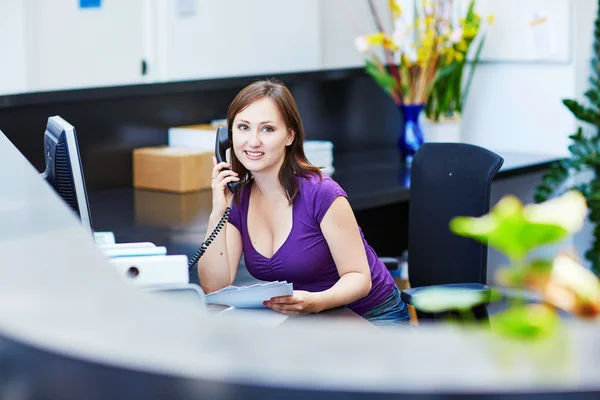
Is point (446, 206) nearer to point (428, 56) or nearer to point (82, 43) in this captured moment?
point (428, 56)

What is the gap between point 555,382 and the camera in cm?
63

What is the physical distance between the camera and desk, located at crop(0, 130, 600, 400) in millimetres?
637

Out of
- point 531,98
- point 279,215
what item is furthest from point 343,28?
point 279,215

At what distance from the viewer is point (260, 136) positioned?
7.58 feet

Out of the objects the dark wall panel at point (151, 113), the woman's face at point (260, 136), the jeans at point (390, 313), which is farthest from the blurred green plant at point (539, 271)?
the dark wall panel at point (151, 113)

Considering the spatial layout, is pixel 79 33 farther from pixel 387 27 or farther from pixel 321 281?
pixel 321 281

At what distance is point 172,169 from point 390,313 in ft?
3.87

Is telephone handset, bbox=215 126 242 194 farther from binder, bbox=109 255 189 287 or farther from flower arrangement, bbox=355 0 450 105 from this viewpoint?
flower arrangement, bbox=355 0 450 105

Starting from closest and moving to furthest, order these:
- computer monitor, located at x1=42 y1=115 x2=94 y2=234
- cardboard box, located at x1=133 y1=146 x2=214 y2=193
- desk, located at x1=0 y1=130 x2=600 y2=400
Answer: desk, located at x1=0 y1=130 x2=600 y2=400 → computer monitor, located at x1=42 y1=115 x2=94 y2=234 → cardboard box, located at x1=133 y1=146 x2=214 y2=193

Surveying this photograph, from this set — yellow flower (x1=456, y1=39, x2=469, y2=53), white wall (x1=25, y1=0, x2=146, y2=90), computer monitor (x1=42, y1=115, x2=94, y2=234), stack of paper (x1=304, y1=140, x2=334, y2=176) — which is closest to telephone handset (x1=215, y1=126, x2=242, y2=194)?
computer monitor (x1=42, y1=115, x2=94, y2=234)

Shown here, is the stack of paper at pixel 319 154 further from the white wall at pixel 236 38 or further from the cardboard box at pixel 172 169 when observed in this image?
the white wall at pixel 236 38

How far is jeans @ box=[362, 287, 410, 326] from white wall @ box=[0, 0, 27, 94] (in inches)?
82.4

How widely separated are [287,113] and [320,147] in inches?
54.0

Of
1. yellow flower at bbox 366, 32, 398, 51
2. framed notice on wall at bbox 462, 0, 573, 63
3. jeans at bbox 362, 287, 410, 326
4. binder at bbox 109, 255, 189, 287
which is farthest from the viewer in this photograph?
framed notice on wall at bbox 462, 0, 573, 63
